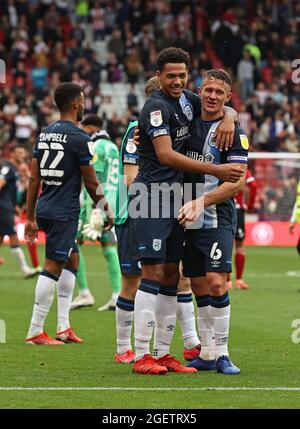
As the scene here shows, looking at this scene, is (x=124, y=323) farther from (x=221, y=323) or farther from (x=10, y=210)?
(x=10, y=210)

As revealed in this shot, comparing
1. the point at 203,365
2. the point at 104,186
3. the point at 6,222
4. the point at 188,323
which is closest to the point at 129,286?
the point at 188,323

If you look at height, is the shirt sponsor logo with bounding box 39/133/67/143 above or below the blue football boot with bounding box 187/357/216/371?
above

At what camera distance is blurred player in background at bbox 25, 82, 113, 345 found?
10.8 m

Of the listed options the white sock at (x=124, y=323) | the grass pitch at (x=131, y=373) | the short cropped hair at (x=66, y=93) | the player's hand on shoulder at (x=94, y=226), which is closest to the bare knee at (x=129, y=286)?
the white sock at (x=124, y=323)

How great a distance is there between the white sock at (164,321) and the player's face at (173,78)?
155 cm

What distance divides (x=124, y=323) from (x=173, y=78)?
223 cm

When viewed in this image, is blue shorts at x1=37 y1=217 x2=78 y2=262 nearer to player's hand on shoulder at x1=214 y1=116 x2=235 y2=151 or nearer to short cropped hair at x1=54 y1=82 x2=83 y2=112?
short cropped hair at x1=54 y1=82 x2=83 y2=112

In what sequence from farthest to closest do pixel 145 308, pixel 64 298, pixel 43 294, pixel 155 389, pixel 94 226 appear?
1. pixel 94 226
2. pixel 64 298
3. pixel 43 294
4. pixel 145 308
5. pixel 155 389

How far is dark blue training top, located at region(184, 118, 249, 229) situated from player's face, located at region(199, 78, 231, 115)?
0.46ft

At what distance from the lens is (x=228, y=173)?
883 centimetres

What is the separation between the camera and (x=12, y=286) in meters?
18.0

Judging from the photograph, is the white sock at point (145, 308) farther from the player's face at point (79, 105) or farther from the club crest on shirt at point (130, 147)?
the player's face at point (79, 105)

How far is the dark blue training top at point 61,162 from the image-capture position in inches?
426

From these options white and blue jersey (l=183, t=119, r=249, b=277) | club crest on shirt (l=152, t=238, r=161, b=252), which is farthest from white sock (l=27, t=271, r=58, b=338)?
club crest on shirt (l=152, t=238, r=161, b=252)
